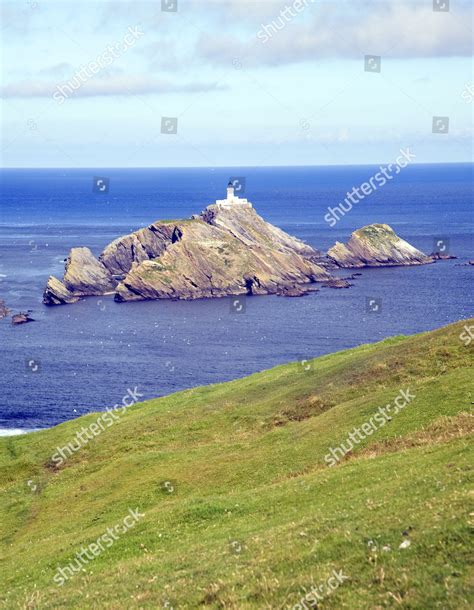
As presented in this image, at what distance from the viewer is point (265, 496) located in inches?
1220

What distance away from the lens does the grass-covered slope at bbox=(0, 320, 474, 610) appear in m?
19.9

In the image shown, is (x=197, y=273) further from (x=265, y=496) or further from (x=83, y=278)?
(x=265, y=496)

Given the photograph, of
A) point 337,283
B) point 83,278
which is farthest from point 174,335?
point 337,283

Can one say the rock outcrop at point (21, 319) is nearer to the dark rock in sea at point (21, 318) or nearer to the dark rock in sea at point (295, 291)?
the dark rock in sea at point (21, 318)

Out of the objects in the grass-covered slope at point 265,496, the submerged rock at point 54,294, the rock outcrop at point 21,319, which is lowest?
the rock outcrop at point 21,319

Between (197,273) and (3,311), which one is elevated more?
(197,273)

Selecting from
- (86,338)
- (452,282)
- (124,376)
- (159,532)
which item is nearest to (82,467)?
(159,532)

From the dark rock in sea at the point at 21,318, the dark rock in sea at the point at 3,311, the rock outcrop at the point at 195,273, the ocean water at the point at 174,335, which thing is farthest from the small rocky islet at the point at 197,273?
the dark rock in sea at the point at 21,318

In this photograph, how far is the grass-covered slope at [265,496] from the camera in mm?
19859

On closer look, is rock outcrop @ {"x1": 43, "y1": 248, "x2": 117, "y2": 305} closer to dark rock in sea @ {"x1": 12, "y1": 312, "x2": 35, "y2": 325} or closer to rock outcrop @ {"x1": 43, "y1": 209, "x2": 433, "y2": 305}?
rock outcrop @ {"x1": 43, "y1": 209, "x2": 433, "y2": 305}

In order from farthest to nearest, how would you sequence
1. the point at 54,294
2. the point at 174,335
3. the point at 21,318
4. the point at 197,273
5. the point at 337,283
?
the point at 337,283 < the point at 197,273 < the point at 54,294 < the point at 21,318 < the point at 174,335

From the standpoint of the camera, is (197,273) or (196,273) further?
(197,273)

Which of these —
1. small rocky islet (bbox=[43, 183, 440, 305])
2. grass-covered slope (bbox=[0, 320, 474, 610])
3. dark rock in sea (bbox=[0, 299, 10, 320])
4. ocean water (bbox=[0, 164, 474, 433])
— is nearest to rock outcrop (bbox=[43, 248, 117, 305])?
small rocky islet (bbox=[43, 183, 440, 305])

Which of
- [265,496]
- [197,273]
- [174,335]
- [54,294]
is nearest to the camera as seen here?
[265,496]
